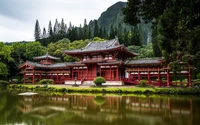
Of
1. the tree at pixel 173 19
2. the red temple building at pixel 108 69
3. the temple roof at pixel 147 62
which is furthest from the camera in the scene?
the red temple building at pixel 108 69

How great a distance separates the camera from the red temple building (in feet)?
95.9

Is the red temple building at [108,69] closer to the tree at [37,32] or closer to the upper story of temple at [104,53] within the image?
the upper story of temple at [104,53]

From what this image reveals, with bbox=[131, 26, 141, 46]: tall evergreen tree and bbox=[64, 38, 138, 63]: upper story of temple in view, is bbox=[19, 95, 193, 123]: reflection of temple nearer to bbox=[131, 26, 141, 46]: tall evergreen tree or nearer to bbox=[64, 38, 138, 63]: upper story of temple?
bbox=[64, 38, 138, 63]: upper story of temple

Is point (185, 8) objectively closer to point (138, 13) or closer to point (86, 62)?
point (138, 13)

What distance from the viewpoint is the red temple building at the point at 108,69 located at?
29225 millimetres

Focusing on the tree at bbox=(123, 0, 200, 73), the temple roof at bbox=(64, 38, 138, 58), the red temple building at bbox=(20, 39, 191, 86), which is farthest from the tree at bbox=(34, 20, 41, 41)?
the tree at bbox=(123, 0, 200, 73)

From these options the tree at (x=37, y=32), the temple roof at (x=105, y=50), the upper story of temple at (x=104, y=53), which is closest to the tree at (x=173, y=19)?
the temple roof at (x=105, y=50)

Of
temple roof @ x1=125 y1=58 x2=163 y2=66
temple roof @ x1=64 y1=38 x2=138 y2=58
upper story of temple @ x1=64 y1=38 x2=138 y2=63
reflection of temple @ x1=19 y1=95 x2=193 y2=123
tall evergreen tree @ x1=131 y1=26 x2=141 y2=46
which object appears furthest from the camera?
tall evergreen tree @ x1=131 y1=26 x2=141 y2=46

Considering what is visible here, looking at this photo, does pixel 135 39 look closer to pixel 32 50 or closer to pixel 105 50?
pixel 32 50

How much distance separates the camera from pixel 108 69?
3319 cm

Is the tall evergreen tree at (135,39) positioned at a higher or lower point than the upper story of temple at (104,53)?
higher

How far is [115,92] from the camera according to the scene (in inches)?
970

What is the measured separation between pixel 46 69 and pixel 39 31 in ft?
197

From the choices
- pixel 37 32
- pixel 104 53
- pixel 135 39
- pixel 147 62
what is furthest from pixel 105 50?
pixel 37 32
